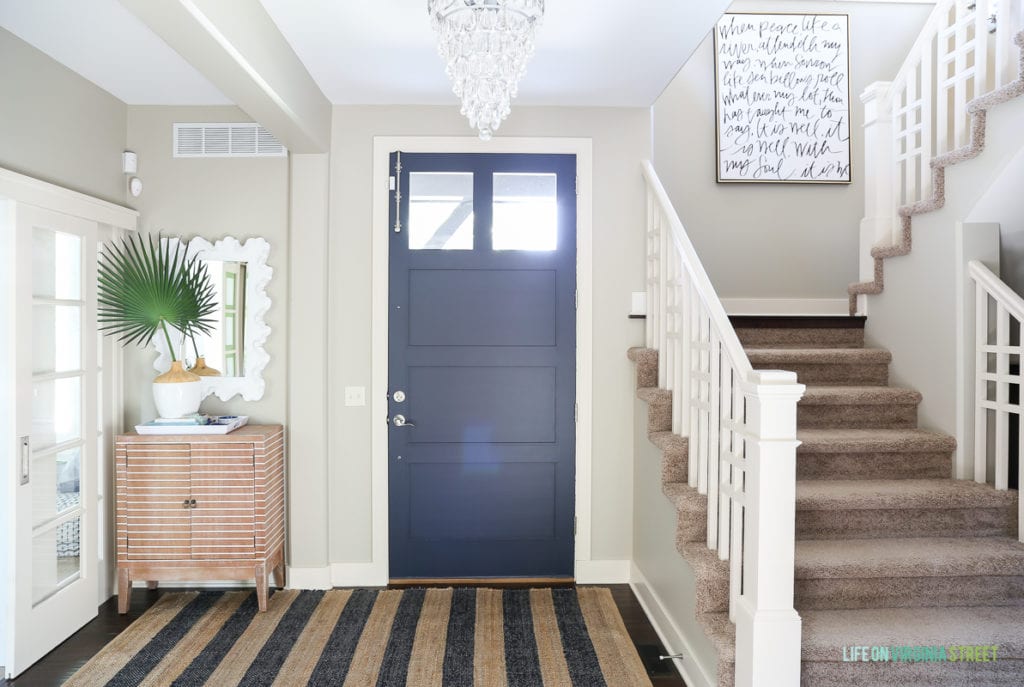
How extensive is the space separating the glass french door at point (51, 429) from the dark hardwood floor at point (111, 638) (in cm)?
5

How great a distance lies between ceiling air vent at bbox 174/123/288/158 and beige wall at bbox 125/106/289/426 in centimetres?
3

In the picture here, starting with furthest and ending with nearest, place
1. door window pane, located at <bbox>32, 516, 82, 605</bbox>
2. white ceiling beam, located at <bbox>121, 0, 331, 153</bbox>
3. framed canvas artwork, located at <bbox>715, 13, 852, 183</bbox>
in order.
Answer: framed canvas artwork, located at <bbox>715, 13, 852, 183</bbox> < door window pane, located at <bbox>32, 516, 82, 605</bbox> < white ceiling beam, located at <bbox>121, 0, 331, 153</bbox>

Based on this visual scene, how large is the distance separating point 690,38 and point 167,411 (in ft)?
9.90

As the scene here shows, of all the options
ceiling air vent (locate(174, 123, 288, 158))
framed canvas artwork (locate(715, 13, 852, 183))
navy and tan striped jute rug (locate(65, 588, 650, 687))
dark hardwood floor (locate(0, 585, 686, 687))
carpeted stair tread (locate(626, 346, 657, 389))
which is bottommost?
dark hardwood floor (locate(0, 585, 686, 687))

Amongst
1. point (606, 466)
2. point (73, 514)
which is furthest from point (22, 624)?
point (606, 466)

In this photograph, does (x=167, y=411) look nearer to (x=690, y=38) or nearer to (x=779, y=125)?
(x=690, y=38)

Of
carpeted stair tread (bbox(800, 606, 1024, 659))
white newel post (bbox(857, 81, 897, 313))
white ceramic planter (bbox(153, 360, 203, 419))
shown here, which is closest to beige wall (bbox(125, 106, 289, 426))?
white ceramic planter (bbox(153, 360, 203, 419))

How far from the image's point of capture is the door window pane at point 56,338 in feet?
9.71

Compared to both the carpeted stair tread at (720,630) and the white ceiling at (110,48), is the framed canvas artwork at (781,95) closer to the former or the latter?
the carpeted stair tread at (720,630)

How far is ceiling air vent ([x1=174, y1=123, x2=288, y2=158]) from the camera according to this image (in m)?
3.68

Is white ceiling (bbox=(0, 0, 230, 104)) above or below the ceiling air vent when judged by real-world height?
above

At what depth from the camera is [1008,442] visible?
9.63ft

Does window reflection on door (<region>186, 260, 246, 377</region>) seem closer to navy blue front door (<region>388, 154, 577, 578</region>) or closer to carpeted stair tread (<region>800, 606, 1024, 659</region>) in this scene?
navy blue front door (<region>388, 154, 577, 578</region>)

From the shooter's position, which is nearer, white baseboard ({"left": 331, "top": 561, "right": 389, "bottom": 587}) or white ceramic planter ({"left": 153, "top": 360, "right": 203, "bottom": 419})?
white ceramic planter ({"left": 153, "top": 360, "right": 203, "bottom": 419})
